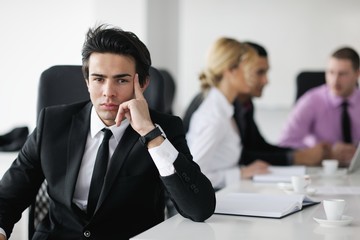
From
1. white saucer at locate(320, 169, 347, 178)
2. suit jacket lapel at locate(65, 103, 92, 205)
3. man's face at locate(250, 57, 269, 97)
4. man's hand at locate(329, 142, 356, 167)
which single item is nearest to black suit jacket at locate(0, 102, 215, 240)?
suit jacket lapel at locate(65, 103, 92, 205)

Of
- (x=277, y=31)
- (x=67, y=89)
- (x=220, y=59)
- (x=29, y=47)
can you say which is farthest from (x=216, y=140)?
(x=277, y=31)

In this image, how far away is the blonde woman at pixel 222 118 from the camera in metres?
3.18

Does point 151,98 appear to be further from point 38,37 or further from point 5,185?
point 38,37

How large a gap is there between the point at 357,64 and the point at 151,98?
2.54m

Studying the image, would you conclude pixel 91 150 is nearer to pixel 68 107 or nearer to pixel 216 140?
pixel 68 107

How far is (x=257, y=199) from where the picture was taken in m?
2.26

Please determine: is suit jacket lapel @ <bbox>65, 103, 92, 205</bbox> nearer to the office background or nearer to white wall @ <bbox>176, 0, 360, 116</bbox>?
the office background

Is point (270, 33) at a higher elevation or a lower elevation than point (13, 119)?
higher

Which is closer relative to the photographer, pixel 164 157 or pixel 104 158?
pixel 164 157

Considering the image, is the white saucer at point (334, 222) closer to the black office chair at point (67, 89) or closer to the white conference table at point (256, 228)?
the white conference table at point (256, 228)

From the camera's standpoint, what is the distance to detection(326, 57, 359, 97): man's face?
14.9 ft

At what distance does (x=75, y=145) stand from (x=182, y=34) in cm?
420

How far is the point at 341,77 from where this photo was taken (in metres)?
4.59

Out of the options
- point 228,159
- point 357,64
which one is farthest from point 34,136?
point 357,64
